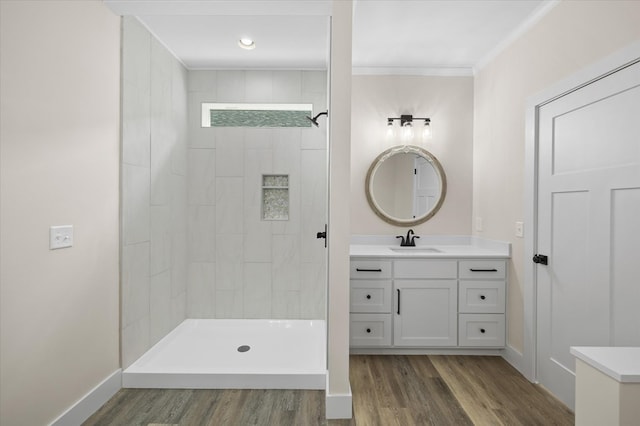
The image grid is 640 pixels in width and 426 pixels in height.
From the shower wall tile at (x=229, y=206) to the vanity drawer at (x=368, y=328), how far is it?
1388 millimetres

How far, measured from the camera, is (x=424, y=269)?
3012 mm

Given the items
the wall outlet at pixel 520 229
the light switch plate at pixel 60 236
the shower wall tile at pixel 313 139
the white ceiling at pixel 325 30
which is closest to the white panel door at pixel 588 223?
the wall outlet at pixel 520 229

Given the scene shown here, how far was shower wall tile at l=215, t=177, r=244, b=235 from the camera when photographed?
3.53 metres

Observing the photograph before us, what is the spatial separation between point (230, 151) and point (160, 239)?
1.05 meters

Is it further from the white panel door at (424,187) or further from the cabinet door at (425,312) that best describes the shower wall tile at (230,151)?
the cabinet door at (425,312)

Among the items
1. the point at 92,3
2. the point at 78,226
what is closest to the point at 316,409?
the point at 78,226

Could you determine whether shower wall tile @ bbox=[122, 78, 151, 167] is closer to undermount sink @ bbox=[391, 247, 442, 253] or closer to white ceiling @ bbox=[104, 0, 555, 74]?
white ceiling @ bbox=[104, 0, 555, 74]

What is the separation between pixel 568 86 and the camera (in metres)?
2.24

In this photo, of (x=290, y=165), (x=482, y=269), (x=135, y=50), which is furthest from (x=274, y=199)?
(x=482, y=269)

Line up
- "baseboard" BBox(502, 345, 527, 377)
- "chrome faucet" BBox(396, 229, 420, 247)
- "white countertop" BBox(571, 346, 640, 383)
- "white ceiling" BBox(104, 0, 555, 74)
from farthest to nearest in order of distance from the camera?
"chrome faucet" BBox(396, 229, 420, 247) < "baseboard" BBox(502, 345, 527, 377) < "white ceiling" BBox(104, 0, 555, 74) < "white countertop" BBox(571, 346, 640, 383)

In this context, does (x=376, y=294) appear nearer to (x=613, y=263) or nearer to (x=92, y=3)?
(x=613, y=263)

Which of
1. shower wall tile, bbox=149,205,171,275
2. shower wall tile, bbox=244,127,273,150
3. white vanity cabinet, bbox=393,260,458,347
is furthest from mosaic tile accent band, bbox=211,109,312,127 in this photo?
white vanity cabinet, bbox=393,260,458,347

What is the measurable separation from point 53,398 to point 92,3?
2.12 metres

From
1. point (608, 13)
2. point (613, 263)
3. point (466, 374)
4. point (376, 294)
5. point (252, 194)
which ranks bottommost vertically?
point (466, 374)
